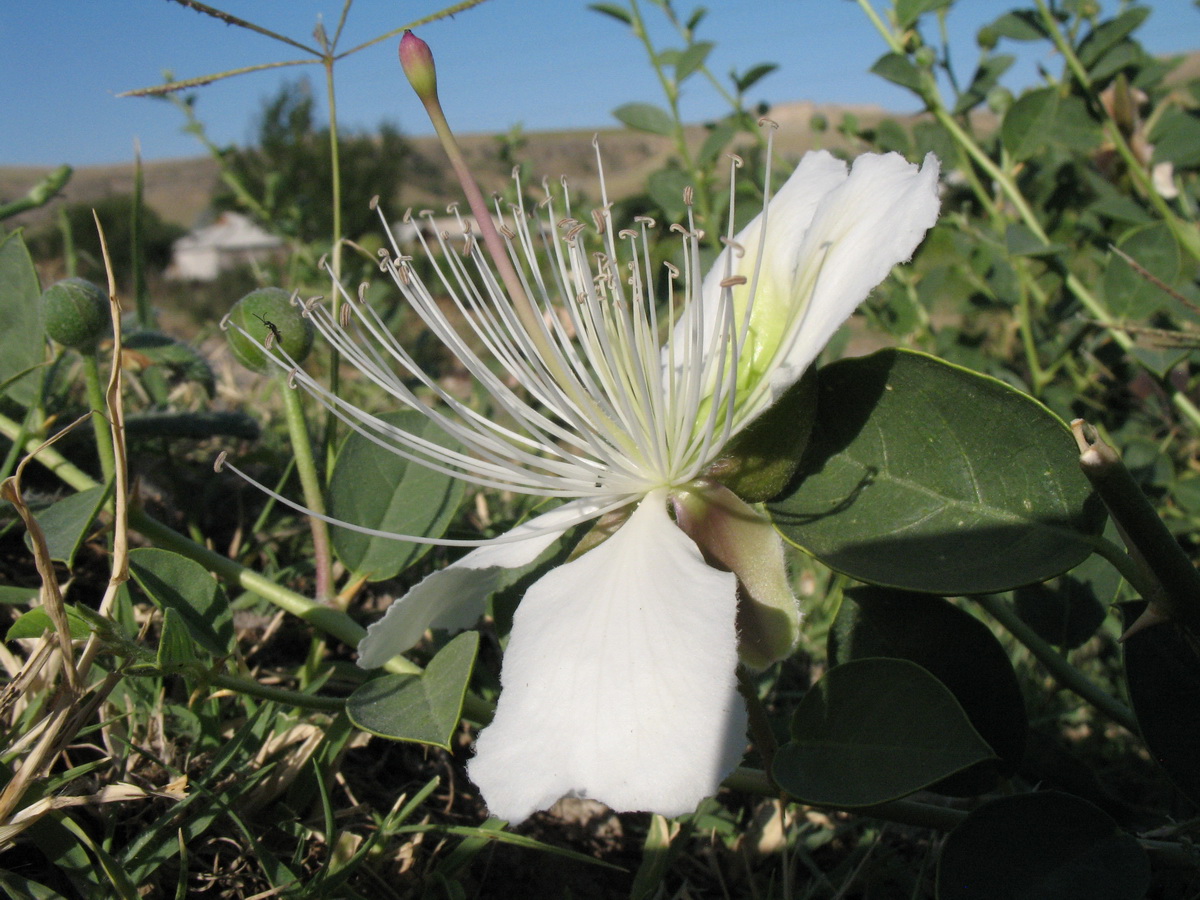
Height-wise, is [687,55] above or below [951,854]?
above

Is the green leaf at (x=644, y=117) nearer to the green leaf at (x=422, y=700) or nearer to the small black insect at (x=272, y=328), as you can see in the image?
the small black insect at (x=272, y=328)

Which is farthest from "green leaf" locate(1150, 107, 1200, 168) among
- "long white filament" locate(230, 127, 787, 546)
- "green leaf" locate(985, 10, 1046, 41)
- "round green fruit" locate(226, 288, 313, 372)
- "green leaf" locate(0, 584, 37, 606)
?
"green leaf" locate(0, 584, 37, 606)

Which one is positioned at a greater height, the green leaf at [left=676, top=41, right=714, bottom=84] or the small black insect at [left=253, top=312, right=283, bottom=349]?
the green leaf at [left=676, top=41, right=714, bottom=84]

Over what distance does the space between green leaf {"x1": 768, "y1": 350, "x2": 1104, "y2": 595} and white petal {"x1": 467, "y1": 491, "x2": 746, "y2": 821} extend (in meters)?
0.13

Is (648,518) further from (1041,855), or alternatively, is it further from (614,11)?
(614,11)

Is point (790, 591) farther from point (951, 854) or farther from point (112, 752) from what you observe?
point (112, 752)

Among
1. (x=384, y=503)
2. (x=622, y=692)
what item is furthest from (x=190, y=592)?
(x=622, y=692)

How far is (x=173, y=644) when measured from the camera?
832mm

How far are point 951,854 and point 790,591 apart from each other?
0.82 ft

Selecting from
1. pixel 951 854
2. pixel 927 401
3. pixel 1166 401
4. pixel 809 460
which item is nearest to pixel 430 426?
pixel 809 460

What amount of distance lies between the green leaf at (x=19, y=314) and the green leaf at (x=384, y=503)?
1.67ft

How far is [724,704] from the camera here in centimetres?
70

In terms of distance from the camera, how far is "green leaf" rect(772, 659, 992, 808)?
2.30 feet

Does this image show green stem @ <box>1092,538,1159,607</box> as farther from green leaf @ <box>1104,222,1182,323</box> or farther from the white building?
the white building
